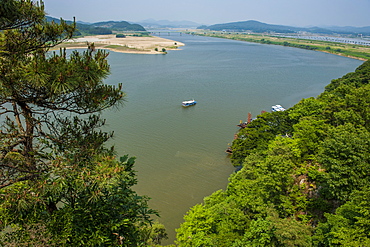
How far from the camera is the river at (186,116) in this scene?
557 inches

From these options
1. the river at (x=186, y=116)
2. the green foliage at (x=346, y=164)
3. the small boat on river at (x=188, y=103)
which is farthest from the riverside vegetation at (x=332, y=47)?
the green foliage at (x=346, y=164)

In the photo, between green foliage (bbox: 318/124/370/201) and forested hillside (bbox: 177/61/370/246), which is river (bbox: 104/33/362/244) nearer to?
forested hillside (bbox: 177/61/370/246)

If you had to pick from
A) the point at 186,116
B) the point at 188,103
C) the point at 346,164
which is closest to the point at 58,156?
the point at 346,164

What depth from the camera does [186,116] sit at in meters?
23.8

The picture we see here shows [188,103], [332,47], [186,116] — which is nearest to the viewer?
[186,116]

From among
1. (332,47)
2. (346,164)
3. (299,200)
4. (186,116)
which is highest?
(332,47)

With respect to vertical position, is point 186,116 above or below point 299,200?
above

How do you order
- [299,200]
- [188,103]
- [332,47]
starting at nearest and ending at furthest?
[299,200] → [188,103] → [332,47]

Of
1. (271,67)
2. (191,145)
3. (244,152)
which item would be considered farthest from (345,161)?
(271,67)

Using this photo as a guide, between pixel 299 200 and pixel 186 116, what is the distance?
1538cm

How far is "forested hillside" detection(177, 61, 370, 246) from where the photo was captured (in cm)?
709

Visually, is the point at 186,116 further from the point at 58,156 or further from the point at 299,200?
the point at 58,156

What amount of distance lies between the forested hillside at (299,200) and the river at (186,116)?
10.1ft

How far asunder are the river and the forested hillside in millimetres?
3087
